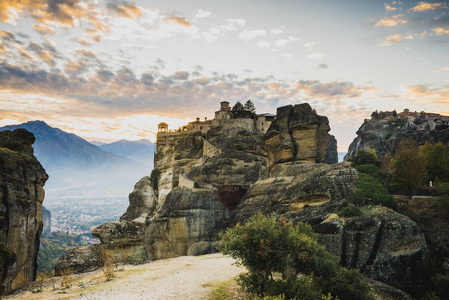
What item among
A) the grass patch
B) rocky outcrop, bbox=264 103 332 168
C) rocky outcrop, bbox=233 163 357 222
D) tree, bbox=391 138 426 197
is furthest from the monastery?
the grass patch

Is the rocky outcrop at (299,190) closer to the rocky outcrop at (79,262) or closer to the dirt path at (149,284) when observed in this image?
the dirt path at (149,284)

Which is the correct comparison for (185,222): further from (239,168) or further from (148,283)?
(148,283)

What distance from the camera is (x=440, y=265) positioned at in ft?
70.9

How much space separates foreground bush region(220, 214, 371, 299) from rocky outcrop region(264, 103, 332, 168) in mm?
33112

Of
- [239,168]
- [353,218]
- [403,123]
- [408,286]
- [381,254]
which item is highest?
[403,123]

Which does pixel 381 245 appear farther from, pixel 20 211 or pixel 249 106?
pixel 249 106

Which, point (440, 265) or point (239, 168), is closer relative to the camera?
point (440, 265)

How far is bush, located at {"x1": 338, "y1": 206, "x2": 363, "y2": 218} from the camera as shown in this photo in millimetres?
26062

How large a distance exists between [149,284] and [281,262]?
29.6 feet

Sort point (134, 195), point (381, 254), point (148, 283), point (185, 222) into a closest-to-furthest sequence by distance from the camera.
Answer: point (148, 283), point (381, 254), point (185, 222), point (134, 195)

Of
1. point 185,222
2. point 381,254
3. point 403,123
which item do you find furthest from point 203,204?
Answer: point 403,123

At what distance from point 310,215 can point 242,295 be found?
13952mm

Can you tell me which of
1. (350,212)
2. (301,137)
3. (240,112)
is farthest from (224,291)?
(240,112)

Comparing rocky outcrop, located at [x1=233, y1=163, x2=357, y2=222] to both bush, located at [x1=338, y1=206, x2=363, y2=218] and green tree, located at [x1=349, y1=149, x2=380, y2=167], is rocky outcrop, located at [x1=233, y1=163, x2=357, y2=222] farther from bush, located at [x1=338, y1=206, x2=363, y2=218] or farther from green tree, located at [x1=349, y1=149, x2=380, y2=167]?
green tree, located at [x1=349, y1=149, x2=380, y2=167]
